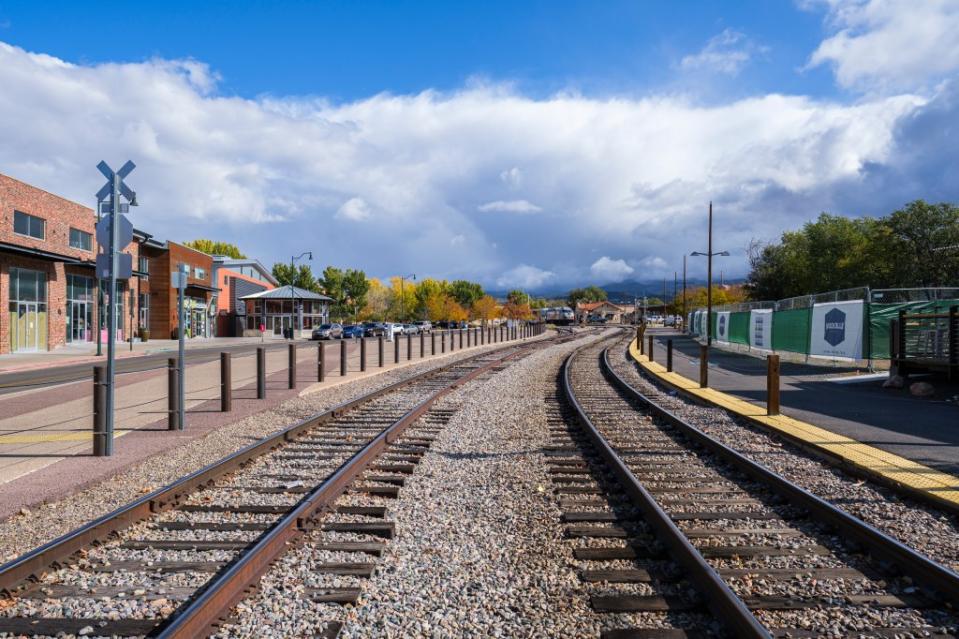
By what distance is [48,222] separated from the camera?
3781 cm

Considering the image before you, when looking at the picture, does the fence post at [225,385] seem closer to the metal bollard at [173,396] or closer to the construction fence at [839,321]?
the metal bollard at [173,396]

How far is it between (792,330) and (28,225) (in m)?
37.3

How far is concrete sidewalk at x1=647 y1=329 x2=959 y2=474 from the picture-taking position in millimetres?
8602

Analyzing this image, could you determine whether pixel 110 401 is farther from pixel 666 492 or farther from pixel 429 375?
pixel 429 375

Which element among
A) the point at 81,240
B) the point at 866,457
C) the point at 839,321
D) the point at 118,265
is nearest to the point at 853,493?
the point at 866,457

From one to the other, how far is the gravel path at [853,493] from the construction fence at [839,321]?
954cm

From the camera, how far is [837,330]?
1992 centimetres

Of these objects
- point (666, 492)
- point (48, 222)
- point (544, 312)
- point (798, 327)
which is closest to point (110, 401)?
point (666, 492)

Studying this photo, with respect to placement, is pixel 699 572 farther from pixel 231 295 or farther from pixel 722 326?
pixel 231 295

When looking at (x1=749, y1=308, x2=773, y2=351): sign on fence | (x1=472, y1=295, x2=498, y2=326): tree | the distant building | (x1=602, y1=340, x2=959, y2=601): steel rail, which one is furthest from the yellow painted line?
(x1=472, y1=295, x2=498, y2=326): tree

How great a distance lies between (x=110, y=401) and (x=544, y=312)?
182930mm

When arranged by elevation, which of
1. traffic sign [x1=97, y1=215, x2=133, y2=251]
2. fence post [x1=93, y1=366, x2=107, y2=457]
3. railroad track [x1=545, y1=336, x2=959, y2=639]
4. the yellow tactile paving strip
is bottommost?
railroad track [x1=545, y1=336, x2=959, y2=639]

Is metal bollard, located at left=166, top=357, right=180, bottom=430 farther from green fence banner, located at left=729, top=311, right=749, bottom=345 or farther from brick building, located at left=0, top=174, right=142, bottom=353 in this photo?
green fence banner, located at left=729, top=311, right=749, bottom=345

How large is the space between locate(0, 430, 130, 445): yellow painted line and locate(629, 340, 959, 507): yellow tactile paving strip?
9.41 meters
